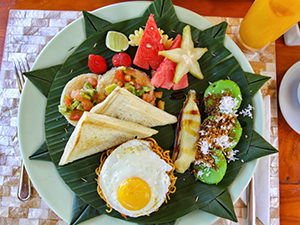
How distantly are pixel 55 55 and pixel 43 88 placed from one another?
36cm

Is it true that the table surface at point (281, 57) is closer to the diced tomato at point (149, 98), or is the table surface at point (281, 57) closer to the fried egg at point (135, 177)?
the diced tomato at point (149, 98)

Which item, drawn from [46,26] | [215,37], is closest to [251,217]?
[215,37]

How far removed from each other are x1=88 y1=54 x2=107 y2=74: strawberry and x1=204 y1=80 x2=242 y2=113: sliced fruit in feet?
3.30

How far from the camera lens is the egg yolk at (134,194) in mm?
1869

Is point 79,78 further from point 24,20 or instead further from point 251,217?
point 251,217

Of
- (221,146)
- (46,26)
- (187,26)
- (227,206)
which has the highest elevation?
(46,26)

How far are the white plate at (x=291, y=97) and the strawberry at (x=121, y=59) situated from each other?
5.16 feet

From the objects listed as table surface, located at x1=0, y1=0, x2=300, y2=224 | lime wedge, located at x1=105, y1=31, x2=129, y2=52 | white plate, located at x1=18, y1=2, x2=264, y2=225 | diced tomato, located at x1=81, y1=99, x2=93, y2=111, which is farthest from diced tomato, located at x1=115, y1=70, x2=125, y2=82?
table surface, located at x1=0, y1=0, x2=300, y2=224

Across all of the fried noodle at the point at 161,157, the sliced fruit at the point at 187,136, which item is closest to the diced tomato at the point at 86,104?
the fried noodle at the point at 161,157

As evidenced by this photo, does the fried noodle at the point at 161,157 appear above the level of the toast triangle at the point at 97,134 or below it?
A: below

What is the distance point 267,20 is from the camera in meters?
2.16

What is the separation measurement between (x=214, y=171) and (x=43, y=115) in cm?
170

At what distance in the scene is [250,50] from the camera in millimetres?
2514

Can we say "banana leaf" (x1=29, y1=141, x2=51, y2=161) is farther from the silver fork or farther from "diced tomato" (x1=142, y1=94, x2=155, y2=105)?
"diced tomato" (x1=142, y1=94, x2=155, y2=105)
